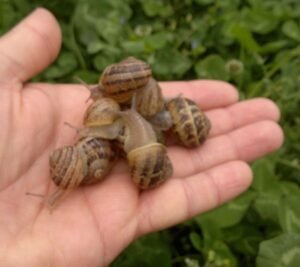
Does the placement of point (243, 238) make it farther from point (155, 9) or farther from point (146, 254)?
point (155, 9)

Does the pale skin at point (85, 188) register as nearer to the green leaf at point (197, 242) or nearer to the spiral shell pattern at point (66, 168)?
the spiral shell pattern at point (66, 168)

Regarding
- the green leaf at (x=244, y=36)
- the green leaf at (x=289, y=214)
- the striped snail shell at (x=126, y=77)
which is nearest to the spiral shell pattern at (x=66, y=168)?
the striped snail shell at (x=126, y=77)

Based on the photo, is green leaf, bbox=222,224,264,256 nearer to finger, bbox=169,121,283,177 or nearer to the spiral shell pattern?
finger, bbox=169,121,283,177

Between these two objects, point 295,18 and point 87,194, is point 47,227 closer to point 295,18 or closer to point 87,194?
point 87,194

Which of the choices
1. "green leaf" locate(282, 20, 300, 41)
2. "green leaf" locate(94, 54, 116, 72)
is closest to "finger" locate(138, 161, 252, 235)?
"green leaf" locate(94, 54, 116, 72)

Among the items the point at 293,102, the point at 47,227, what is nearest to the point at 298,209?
the point at 293,102

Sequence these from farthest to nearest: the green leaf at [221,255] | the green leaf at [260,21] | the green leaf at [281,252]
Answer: the green leaf at [260,21] < the green leaf at [221,255] < the green leaf at [281,252]
